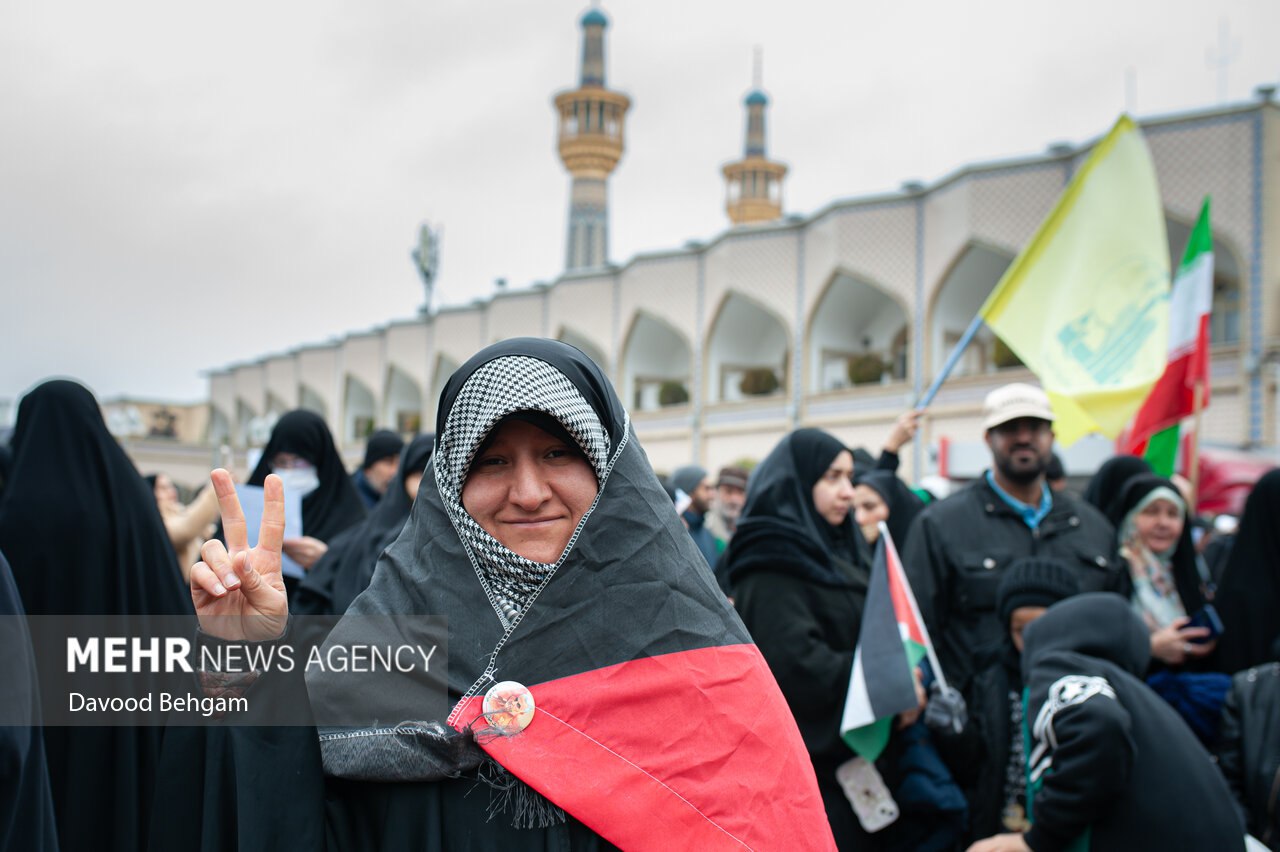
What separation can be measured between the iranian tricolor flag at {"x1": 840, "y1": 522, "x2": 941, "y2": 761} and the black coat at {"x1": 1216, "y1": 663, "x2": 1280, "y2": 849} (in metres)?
0.75

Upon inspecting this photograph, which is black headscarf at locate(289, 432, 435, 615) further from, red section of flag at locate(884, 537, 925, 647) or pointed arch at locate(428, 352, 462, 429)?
pointed arch at locate(428, 352, 462, 429)

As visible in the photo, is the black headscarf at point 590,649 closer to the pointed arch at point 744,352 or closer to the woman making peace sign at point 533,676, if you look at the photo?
the woman making peace sign at point 533,676

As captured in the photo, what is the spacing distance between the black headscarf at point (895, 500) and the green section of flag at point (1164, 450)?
1447 millimetres

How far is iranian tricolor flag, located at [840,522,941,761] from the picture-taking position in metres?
2.91

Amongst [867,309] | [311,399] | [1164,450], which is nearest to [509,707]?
[1164,450]

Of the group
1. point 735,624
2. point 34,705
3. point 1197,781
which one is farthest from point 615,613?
point 1197,781

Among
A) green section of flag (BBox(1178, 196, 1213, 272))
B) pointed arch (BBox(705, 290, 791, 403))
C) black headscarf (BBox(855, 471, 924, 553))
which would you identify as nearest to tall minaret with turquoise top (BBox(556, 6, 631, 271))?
pointed arch (BBox(705, 290, 791, 403))

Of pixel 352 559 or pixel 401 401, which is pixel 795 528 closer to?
pixel 352 559

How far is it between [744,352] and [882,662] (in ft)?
74.8

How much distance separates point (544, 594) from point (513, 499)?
13 cm

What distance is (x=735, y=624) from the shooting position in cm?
163

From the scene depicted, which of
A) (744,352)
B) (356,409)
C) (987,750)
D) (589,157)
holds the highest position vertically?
(589,157)

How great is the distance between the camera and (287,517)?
4.00 meters

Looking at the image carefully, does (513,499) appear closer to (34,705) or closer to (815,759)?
(34,705)
